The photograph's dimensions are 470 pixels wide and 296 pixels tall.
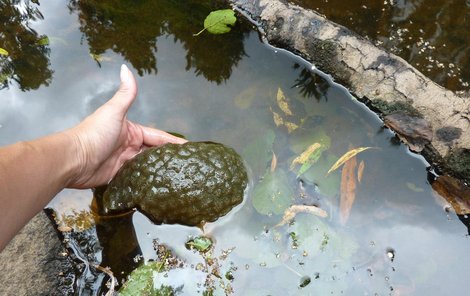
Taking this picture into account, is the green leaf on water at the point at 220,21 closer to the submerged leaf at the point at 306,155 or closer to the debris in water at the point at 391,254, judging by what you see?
the submerged leaf at the point at 306,155

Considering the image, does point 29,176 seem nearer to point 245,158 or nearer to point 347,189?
point 245,158

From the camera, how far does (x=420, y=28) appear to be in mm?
3041

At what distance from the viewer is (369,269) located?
8.03 ft

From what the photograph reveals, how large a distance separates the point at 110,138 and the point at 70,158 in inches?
11.9

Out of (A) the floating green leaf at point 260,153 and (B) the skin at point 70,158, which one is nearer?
(B) the skin at point 70,158

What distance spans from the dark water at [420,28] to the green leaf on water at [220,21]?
49cm

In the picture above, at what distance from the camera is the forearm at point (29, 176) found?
1917mm

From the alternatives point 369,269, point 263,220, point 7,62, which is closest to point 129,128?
→ point 263,220

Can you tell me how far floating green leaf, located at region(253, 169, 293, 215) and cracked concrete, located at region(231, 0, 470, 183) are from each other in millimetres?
729

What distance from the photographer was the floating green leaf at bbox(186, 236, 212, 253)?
2547mm

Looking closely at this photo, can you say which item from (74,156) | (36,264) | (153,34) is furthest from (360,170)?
(36,264)

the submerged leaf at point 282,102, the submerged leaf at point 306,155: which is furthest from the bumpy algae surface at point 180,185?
the submerged leaf at point 282,102

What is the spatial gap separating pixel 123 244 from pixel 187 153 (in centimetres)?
64

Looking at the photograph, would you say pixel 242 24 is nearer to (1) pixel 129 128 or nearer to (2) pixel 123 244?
(1) pixel 129 128
